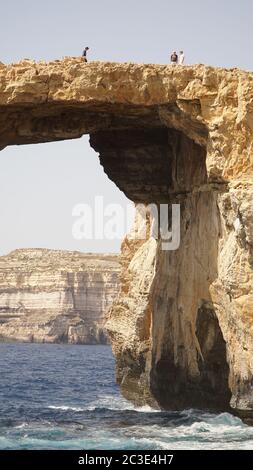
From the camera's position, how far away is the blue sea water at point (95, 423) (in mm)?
30672

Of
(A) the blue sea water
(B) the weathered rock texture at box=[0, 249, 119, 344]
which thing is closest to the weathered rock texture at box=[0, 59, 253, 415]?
(A) the blue sea water

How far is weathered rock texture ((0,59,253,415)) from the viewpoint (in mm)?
31906

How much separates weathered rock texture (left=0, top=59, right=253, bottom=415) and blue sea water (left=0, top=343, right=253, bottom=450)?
4.11 ft

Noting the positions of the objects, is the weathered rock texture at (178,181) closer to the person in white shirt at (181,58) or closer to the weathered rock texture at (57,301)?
the person in white shirt at (181,58)

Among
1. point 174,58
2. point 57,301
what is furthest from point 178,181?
point 57,301

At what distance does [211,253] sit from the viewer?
35656 mm

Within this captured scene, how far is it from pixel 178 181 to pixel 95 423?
9593 millimetres

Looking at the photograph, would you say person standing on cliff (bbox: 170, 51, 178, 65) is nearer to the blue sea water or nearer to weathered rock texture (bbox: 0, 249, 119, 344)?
the blue sea water

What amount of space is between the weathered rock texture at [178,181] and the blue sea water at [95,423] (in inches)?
49.3

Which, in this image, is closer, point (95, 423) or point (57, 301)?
point (95, 423)

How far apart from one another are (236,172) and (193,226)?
6.35 metres

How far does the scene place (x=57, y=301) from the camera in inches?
4990

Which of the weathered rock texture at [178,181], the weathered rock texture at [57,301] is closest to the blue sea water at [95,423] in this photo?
the weathered rock texture at [178,181]

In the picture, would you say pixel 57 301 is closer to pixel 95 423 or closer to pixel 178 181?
pixel 178 181
